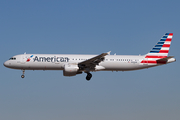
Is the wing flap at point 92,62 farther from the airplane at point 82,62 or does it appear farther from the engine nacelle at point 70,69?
the engine nacelle at point 70,69

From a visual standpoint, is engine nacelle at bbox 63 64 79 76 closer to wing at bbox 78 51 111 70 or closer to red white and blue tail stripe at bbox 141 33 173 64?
wing at bbox 78 51 111 70

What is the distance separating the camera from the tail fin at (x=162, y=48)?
5016 cm

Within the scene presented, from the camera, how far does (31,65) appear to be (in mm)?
45594

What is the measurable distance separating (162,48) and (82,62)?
15.1m

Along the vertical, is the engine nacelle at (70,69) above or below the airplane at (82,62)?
below

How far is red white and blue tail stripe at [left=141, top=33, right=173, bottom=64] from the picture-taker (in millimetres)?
48938

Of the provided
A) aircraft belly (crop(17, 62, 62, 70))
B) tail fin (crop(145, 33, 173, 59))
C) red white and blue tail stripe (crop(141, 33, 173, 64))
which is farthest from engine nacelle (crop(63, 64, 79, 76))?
tail fin (crop(145, 33, 173, 59))

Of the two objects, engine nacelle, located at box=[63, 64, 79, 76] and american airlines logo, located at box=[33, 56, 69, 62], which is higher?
american airlines logo, located at box=[33, 56, 69, 62]

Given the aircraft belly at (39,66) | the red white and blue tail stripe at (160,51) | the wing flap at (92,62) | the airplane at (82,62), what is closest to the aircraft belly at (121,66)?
the airplane at (82,62)

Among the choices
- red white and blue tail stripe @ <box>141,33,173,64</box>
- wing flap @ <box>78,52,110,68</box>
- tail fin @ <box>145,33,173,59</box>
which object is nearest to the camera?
wing flap @ <box>78,52,110,68</box>

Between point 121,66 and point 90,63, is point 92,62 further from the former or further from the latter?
point 121,66

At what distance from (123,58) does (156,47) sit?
7238 mm

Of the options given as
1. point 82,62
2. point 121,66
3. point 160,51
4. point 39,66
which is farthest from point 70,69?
point 160,51

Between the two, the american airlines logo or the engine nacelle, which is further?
the american airlines logo
